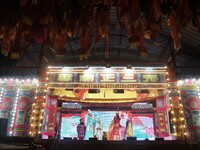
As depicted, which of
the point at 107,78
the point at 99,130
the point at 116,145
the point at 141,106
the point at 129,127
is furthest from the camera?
the point at 141,106

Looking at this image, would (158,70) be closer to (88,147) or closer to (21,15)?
(88,147)

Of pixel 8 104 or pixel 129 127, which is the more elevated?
pixel 8 104

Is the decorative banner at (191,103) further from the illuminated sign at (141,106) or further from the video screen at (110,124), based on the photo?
the illuminated sign at (141,106)

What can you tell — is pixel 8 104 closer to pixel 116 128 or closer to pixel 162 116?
pixel 116 128

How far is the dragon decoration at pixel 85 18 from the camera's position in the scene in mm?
2977

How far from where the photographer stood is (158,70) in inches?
366

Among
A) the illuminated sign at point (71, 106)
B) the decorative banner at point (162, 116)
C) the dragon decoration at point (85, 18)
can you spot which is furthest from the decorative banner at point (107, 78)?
the dragon decoration at point (85, 18)

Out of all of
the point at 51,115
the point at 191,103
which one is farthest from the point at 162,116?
the point at 51,115

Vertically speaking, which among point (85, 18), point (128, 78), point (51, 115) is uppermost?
point (128, 78)

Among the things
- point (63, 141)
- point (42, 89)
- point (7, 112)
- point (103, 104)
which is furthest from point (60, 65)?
point (103, 104)

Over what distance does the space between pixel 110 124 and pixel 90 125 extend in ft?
4.30

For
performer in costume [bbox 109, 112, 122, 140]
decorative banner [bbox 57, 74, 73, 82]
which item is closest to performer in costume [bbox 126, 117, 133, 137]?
performer in costume [bbox 109, 112, 122, 140]

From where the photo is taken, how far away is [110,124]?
1279 cm

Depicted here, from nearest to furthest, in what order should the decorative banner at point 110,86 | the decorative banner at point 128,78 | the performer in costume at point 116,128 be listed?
1. the decorative banner at point 110,86
2. the decorative banner at point 128,78
3. the performer in costume at point 116,128
